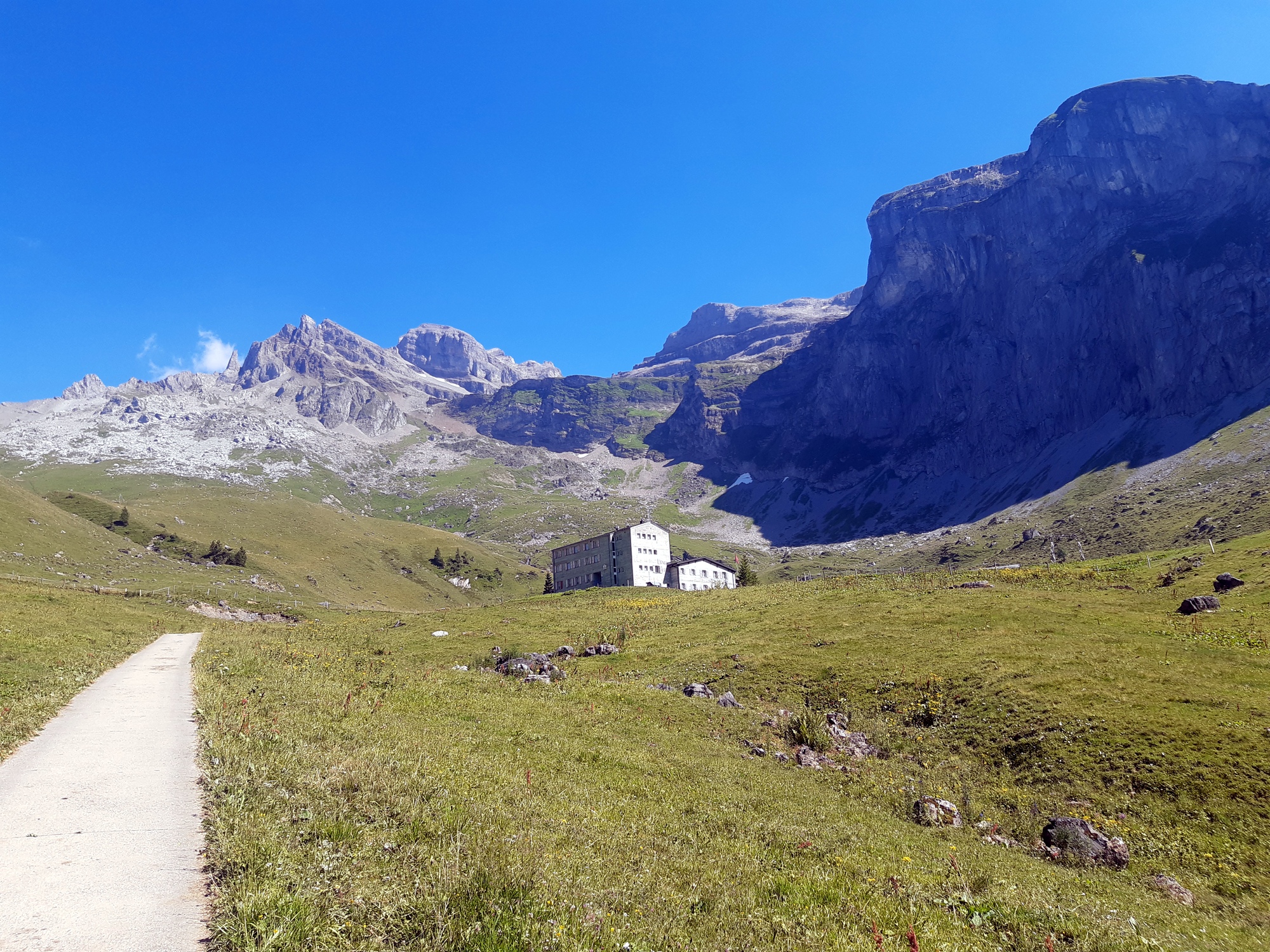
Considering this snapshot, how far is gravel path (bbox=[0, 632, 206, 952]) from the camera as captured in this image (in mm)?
7492

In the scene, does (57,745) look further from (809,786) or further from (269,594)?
(269,594)

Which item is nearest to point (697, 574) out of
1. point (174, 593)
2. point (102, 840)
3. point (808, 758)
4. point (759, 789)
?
point (174, 593)

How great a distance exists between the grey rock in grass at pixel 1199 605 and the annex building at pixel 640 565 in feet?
332

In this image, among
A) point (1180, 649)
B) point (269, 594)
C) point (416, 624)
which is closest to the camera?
point (1180, 649)

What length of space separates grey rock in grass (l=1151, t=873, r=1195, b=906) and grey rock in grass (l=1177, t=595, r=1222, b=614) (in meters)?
34.1

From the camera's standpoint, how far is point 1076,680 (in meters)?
29.6

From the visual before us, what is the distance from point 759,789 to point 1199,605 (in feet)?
132

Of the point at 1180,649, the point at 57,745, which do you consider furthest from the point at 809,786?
the point at 1180,649

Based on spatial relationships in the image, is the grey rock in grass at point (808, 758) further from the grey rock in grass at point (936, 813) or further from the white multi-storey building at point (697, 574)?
the white multi-storey building at point (697, 574)

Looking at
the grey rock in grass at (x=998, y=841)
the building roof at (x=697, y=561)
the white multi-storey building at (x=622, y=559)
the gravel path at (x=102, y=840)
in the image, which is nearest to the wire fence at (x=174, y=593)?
the white multi-storey building at (x=622, y=559)

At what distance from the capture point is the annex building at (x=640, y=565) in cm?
14500

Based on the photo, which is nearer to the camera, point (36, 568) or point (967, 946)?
point (967, 946)

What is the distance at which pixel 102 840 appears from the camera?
1027 cm

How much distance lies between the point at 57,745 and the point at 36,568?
13717 cm
